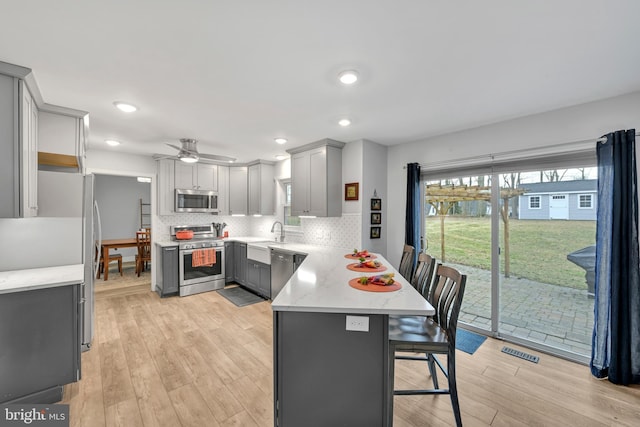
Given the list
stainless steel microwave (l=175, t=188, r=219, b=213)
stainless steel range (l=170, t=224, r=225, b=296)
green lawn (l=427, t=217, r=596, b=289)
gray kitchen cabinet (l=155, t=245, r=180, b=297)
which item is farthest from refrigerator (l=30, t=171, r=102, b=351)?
green lawn (l=427, t=217, r=596, b=289)

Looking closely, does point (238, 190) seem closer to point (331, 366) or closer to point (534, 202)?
point (331, 366)

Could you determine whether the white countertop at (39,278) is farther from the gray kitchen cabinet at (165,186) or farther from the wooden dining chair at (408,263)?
the wooden dining chair at (408,263)

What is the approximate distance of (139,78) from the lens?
216 centimetres

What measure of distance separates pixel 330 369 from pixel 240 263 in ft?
12.7

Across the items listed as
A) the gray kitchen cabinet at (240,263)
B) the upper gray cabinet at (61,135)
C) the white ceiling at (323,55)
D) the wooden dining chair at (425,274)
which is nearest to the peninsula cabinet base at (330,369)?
the wooden dining chair at (425,274)

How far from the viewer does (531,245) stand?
309 cm

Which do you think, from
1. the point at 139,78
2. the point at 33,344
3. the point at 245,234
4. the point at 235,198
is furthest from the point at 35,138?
the point at 245,234

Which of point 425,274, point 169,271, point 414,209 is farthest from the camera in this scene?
point 169,271

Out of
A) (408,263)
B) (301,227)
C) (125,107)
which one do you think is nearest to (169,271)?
(301,227)

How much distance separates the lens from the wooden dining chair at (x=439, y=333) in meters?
1.73

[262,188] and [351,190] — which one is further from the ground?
[262,188]

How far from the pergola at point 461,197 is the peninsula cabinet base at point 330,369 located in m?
2.45

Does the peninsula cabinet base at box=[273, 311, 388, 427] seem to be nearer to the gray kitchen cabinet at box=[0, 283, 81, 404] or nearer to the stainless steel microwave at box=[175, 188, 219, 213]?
the gray kitchen cabinet at box=[0, 283, 81, 404]

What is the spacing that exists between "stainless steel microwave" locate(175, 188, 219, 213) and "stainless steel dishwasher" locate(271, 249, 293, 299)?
186 centimetres
